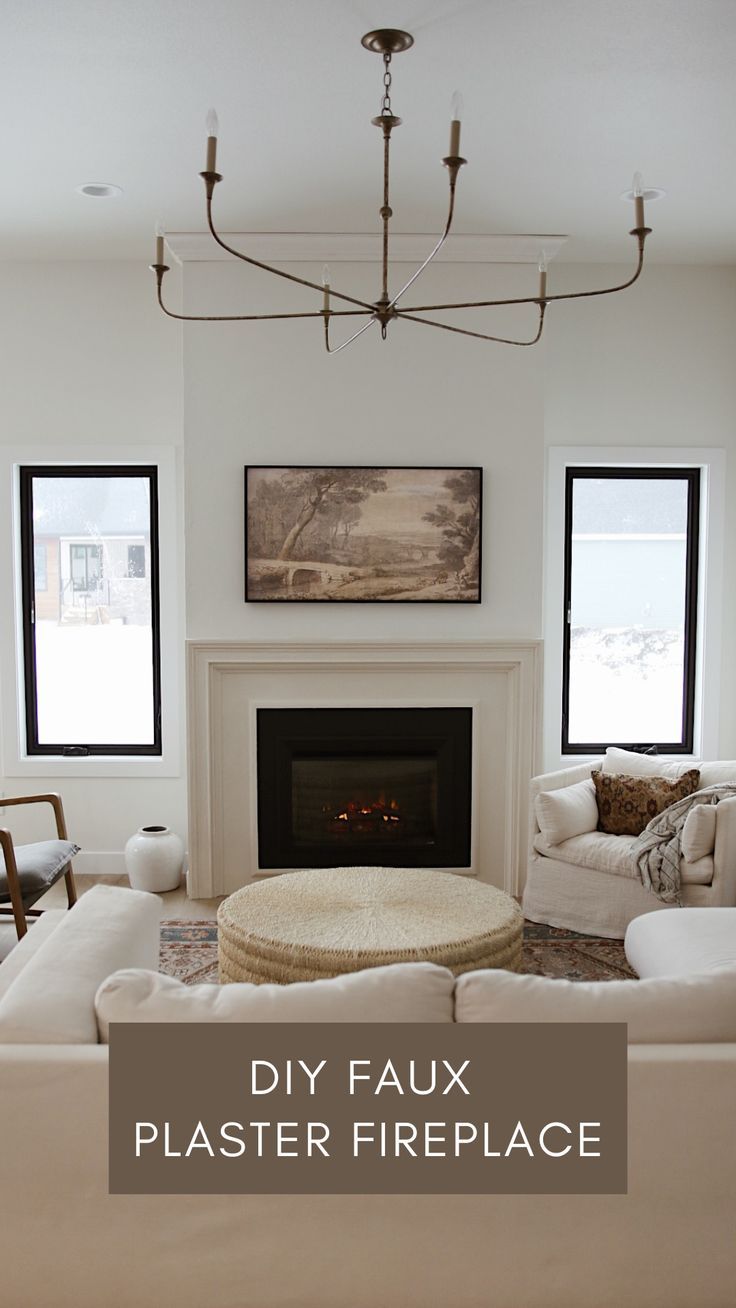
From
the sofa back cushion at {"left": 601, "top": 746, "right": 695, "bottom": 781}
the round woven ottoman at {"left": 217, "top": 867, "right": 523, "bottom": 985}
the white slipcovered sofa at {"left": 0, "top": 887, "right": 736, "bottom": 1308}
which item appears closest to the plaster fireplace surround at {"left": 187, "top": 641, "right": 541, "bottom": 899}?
the sofa back cushion at {"left": 601, "top": 746, "right": 695, "bottom": 781}

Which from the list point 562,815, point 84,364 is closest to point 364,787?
point 562,815

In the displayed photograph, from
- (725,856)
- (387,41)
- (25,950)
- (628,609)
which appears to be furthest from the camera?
(628,609)

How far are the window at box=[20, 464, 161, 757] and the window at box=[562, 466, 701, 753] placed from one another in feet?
6.89

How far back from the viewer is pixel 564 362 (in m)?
4.77

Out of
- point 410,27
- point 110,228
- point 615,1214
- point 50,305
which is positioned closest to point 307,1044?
point 615,1214

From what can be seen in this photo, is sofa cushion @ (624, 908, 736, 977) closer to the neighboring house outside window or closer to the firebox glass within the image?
the firebox glass

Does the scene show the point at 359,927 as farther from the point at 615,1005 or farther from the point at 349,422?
the point at 349,422

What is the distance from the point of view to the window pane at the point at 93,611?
4.87m

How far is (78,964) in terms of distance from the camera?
1.89 metres

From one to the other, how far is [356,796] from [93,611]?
1.61 m

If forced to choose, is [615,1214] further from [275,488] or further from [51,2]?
[275,488]

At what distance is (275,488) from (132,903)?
2386 millimetres

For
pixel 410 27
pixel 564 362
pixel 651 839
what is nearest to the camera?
pixel 410 27

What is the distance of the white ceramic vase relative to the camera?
456 centimetres
